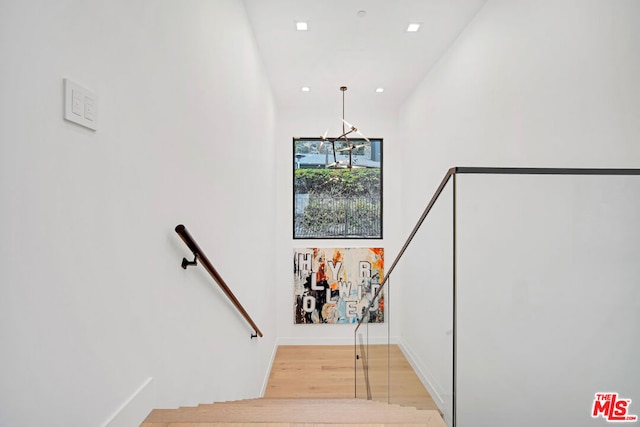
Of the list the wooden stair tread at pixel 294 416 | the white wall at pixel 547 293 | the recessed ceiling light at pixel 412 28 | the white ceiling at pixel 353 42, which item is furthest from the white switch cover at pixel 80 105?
the recessed ceiling light at pixel 412 28

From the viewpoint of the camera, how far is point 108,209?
1.07m

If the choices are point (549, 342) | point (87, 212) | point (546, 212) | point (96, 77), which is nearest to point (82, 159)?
point (87, 212)

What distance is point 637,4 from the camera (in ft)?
5.47

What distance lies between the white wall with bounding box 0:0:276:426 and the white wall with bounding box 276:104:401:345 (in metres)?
3.38

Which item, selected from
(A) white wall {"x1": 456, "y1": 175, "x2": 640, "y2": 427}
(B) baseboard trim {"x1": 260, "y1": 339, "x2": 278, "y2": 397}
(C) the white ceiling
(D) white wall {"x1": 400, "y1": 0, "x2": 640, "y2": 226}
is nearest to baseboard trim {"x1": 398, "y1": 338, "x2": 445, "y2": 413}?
(A) white wall {"x1": 456, "y1": 175, "x2": 640, "y2": 427}

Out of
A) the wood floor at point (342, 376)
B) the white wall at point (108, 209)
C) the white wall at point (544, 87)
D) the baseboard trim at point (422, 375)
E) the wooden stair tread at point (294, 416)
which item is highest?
the white wall at point (544, 87)

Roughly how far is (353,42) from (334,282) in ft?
10.8

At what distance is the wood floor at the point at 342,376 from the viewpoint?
2.22 meters

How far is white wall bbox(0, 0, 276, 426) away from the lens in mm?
783

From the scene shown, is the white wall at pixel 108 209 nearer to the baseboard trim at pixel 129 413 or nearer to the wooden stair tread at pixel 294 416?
the baseboard trim at pixel 129 413

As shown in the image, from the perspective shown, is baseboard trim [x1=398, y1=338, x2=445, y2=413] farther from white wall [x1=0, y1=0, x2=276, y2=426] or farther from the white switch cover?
the white switch cover

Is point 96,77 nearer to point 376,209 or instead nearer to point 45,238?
point 45,238

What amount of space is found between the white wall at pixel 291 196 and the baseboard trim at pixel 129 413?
429cm

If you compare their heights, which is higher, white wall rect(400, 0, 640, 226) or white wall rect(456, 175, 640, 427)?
white wall rect(400, 0, 640, 226)
